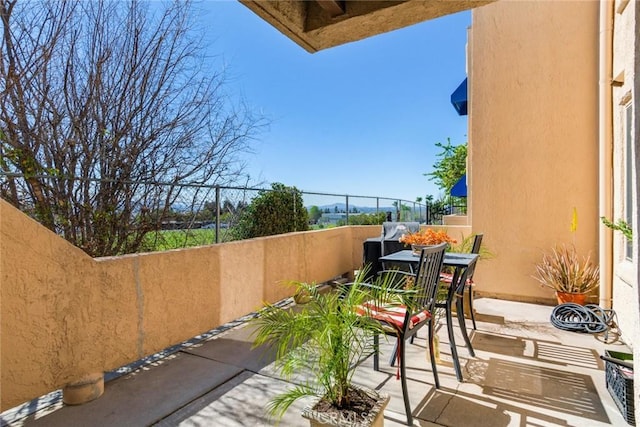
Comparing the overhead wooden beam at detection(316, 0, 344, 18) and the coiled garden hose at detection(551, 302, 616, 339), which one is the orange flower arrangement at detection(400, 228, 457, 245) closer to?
the coiled garden hose at detection(551, 302, 616, 339)

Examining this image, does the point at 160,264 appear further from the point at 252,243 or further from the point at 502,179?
the point at 502,179

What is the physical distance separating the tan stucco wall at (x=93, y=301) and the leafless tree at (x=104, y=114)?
805mm

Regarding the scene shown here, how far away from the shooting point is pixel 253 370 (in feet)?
9.25

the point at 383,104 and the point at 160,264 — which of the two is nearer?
A: the point at 160,264

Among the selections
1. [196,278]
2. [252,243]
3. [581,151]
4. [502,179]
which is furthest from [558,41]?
[196,278]

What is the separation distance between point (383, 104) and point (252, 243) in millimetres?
8301

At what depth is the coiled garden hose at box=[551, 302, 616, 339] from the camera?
3592mm

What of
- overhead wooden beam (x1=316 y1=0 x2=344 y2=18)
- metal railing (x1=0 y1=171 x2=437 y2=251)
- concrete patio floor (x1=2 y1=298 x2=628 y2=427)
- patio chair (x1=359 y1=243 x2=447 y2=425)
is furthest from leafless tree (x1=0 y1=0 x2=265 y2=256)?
patio chair (x1=359 y1=243 x2=447 y2=425)

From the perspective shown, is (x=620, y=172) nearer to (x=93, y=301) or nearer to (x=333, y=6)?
(x=333, y=6)

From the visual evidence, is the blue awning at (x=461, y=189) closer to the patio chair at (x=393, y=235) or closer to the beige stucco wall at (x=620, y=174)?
the patio chair at (x=393, y=235)

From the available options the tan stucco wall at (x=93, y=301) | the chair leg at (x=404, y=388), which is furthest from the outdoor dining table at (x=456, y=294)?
the tan stucco wall at (x=93, y=301)

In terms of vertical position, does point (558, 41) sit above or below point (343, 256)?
above

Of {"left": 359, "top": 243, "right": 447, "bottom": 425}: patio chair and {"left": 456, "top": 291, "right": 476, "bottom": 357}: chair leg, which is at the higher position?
{"left": 359, "top": 243, "right": 447, "bottom": 425}: patio chair

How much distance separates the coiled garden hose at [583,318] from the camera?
359cm
